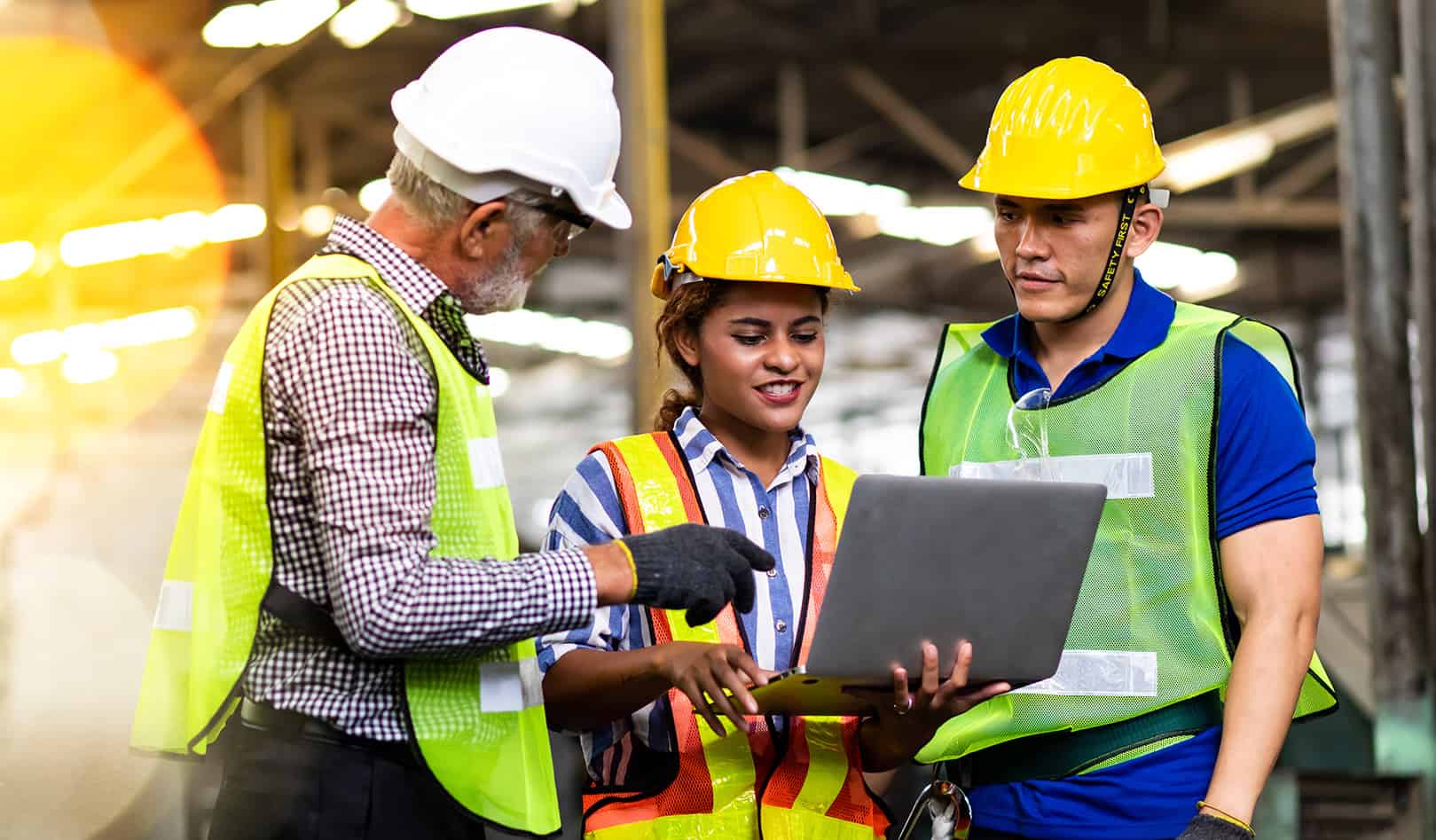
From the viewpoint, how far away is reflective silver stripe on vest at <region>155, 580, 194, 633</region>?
209cm

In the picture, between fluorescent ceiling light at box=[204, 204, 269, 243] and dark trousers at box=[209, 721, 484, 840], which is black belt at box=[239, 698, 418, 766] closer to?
dark trousers at box=[209, 721, 484, 840]

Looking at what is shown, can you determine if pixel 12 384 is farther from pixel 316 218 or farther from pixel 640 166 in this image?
pixel 640 166

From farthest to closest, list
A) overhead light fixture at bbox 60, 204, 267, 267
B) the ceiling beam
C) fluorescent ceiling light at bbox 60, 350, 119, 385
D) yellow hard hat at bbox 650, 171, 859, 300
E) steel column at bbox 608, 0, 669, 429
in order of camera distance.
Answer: fluorescent ceiling light at bbox 60, 350, 119, 385 → overhead light fixture at bbox 60, 204, 267, 267 → the ceiling beam → steel column at bbox 608, 0, 669, 429 → yellow hard hat at bbox 650, 171, 859, 300

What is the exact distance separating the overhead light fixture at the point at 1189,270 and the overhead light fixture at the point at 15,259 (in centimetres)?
1190

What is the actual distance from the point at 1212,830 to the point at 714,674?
30.5 inches

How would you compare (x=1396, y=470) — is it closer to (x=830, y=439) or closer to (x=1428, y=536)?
(x=1428, y=536)

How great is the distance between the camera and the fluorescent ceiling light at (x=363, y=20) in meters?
12.2

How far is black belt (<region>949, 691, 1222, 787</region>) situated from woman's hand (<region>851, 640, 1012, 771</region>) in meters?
0.13

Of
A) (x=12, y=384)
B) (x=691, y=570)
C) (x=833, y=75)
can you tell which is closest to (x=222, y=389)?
(x=691, y=570)

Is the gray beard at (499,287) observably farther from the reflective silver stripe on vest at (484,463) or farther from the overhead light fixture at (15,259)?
the overhead light fixture at (15,259)

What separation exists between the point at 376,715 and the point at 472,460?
1.20ft

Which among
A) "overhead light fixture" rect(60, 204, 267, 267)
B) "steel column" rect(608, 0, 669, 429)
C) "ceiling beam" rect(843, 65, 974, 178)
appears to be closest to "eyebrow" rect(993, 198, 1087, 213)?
"steel column" rect(608, 0, 669, 429)

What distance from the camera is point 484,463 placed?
215 cm

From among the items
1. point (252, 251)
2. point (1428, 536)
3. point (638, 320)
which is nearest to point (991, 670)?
point (638, 320)
